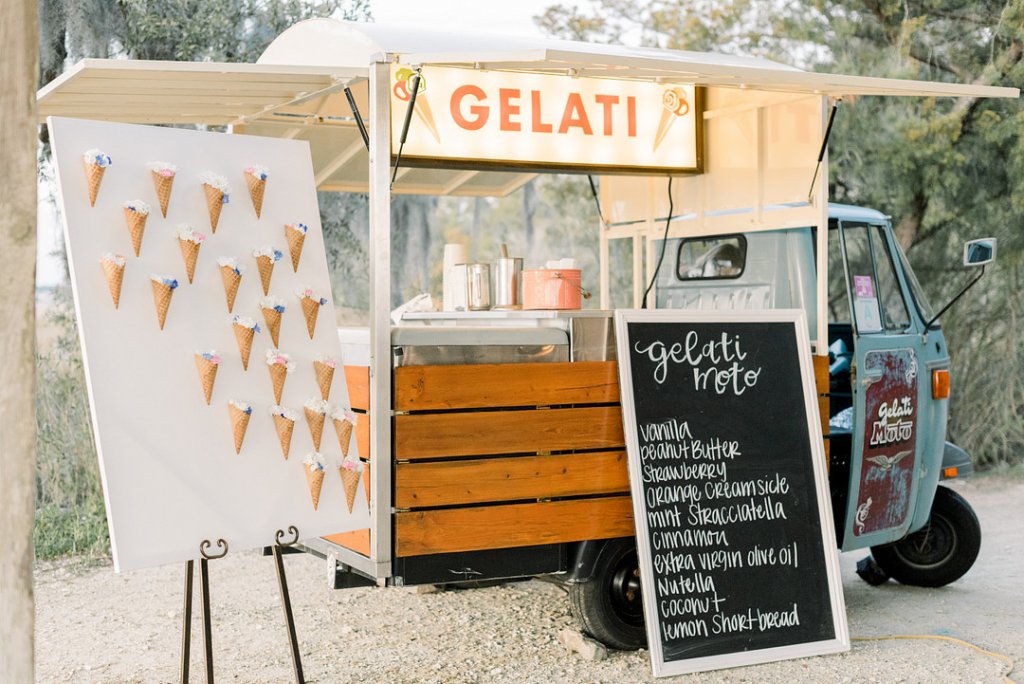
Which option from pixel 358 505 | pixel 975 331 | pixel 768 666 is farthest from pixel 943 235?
pixel 358 505

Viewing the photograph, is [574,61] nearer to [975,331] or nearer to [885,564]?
[885,564]

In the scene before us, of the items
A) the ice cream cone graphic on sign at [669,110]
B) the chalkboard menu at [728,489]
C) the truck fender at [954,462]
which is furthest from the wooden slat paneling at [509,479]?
the truck fender at [954,462]

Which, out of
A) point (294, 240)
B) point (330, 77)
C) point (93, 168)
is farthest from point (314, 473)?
point (330, 77)

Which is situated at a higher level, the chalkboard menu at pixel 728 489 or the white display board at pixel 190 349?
the white display board at pixel 190 349

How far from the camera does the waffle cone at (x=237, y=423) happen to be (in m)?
3.42

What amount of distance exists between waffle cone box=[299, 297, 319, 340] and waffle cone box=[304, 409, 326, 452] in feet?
0.81

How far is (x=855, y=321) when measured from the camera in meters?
5.29

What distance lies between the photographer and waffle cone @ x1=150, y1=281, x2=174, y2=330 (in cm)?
334

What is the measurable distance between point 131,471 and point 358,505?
75 cm

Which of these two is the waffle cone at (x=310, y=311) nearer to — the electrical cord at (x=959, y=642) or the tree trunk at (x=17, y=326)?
the tree trunk at (x=17, y=326)

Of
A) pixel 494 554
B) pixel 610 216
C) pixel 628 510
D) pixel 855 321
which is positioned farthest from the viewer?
pixel 610 216

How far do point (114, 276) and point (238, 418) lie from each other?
0.54m

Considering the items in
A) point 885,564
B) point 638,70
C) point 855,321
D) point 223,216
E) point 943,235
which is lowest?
point 885,564

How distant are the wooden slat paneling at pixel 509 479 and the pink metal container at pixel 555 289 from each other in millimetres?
651
